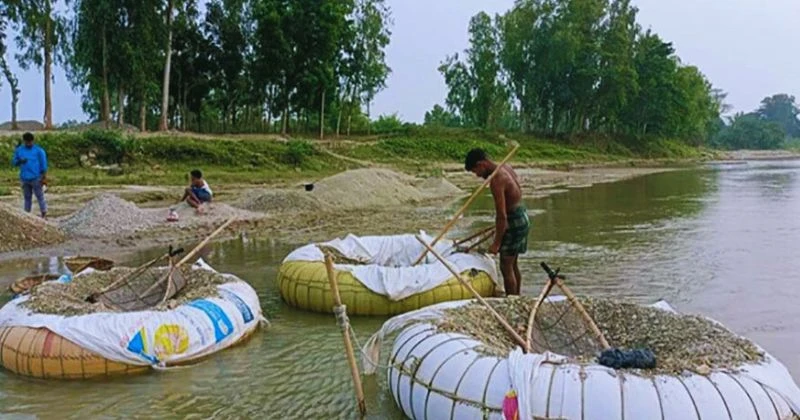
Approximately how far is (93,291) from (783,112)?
127m

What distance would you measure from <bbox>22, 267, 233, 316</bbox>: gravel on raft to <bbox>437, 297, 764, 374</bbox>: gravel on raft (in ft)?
8.60

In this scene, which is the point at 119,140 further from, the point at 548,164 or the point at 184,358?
the point at 548,164

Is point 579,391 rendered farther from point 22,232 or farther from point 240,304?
point 22,232

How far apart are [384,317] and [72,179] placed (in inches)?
699

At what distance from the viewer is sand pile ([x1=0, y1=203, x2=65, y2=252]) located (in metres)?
11.0

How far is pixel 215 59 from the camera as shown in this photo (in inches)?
1422

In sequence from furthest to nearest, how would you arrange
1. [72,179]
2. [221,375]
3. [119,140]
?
[119,140] → [72,179] → [221,375]

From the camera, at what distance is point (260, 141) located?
30344 mm

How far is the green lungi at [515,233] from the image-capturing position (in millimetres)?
6914

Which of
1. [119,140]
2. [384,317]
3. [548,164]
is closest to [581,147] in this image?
[548,164]

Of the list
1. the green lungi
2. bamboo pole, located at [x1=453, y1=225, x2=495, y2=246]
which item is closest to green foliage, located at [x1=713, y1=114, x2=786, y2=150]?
bamboo pole, located at [x1=453, y1=225, x2=495, y2=246]

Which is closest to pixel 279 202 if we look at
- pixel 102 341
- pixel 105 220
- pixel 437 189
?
pixel 105 220

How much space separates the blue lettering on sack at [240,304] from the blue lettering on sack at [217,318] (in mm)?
252

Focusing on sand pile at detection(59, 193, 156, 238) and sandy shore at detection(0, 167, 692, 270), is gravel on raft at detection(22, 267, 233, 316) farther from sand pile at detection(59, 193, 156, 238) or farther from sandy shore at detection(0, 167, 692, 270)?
sand pile at detection(59, 193, 156, 238)
